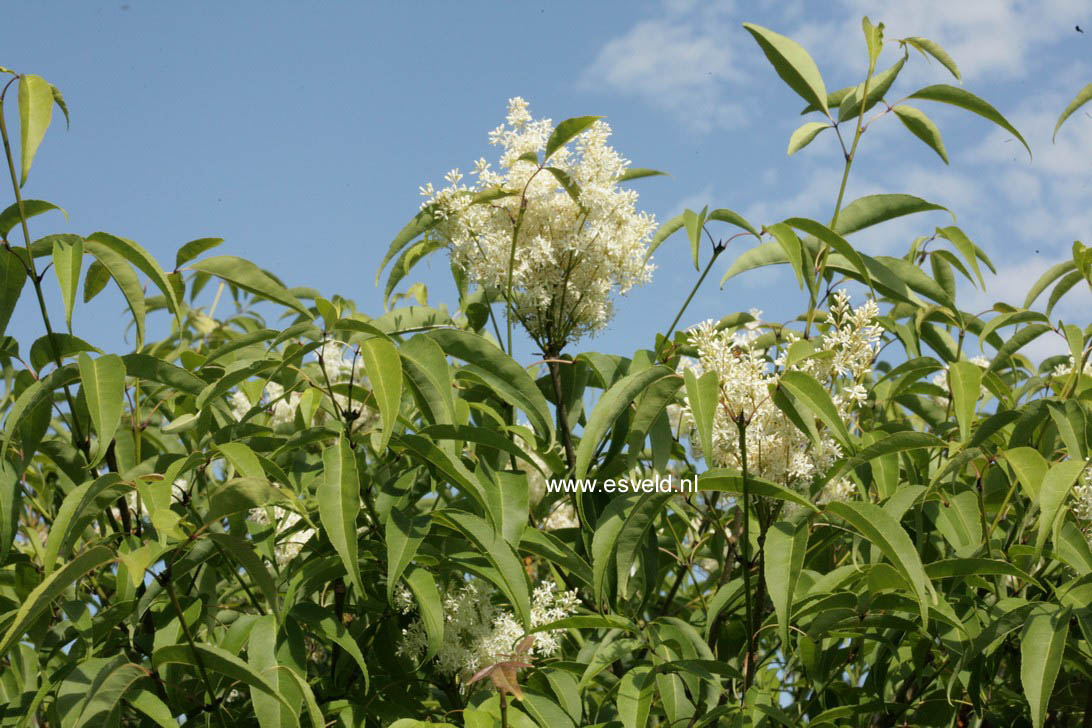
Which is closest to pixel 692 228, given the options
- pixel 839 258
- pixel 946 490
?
pixel 839 258

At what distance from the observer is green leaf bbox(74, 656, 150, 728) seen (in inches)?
52.2

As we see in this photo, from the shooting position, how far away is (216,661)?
1.31 m

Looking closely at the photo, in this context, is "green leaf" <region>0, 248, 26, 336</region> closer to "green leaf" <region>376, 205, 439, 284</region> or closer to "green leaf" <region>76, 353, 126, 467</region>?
"green leaf" <region>76, 353, 126, 467</region>

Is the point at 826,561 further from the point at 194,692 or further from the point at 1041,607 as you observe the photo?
the point at 194,692

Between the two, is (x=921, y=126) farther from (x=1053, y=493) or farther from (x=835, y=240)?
(x=1053, y=493)

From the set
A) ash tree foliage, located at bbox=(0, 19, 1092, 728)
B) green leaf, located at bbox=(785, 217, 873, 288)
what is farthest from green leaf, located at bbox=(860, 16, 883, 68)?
green leaf, located at bbox=(785, 217, 873, 288)

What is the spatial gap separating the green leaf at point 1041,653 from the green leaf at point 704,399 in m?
0.49

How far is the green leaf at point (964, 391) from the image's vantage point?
1529mm

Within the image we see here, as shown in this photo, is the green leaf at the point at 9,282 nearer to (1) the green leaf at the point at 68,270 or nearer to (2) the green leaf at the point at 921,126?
(1) the green leaf at the point at 68,270

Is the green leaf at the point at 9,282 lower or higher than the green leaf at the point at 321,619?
higher

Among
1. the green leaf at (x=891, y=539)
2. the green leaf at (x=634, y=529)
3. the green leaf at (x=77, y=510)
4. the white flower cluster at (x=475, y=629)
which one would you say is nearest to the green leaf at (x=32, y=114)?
the green leaf at (x=77, y=510)

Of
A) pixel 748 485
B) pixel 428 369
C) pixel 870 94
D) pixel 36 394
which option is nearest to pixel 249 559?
pixel 428 369

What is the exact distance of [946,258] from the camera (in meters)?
2.09

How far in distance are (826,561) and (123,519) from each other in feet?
4.20
